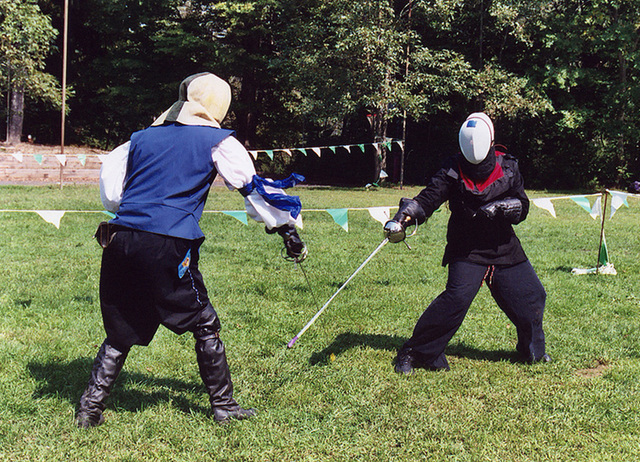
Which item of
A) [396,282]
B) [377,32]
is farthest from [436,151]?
[396,282]

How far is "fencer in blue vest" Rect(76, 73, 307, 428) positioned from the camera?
3.11 meters

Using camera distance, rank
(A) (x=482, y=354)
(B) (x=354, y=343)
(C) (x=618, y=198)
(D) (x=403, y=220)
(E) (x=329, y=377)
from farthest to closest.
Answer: (C) (x=618, y=198)
(B) (x=354, y=343)
(A) (x=482, y=354)
(E) (x=329, y=377)
(D) (x=403, y=220)

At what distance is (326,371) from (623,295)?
3.79 metres

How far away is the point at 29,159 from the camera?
21453mm

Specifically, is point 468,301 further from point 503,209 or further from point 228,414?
point 228,414

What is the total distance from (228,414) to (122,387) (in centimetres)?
88

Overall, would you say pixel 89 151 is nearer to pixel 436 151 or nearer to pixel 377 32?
pixel 377 32

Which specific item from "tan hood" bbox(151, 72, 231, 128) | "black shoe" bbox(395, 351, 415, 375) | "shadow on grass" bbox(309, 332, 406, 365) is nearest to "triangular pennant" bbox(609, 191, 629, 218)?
"shadow on grass" bbox(309, 332, 406, 365)

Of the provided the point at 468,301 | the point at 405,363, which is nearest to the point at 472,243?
the point at 468,301

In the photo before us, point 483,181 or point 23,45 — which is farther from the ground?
point 23,45

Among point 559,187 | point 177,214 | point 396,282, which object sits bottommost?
point 559,187

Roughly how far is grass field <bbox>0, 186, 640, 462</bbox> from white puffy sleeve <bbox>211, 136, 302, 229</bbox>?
119 centimetres

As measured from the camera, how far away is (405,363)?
423 cm

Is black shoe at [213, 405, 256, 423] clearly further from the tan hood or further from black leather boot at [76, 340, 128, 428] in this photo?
the tan hood
